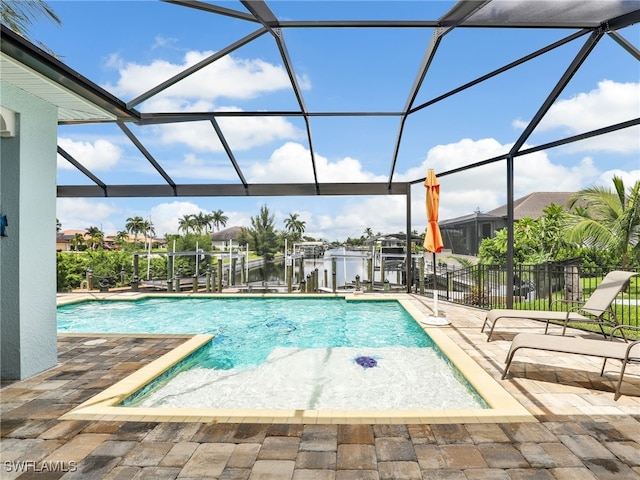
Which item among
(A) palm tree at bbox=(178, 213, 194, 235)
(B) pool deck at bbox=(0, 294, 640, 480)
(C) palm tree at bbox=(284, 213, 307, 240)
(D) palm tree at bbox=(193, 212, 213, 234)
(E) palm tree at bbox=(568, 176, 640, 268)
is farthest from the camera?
(C) palm tree at bbox=(284, 213, 307, 240)

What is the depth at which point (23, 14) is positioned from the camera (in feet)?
11.2

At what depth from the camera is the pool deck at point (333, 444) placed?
2338mm

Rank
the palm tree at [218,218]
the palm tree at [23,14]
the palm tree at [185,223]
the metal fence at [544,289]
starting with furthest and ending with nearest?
the palm tree at [218,218], the palm tree at [185,223], the metal fence at [544,289], the palm tree at [23,14]

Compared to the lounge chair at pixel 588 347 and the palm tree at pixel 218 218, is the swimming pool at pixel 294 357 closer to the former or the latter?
the lounge chair at pixel 588 347

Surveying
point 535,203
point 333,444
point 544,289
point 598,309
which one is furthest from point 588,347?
point 535,203

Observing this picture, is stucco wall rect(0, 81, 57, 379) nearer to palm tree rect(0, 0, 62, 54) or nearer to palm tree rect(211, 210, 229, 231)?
palm tree rect(0, 0, 62, 54)

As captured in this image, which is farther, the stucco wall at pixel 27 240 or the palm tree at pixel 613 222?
the palm tree at pixel 613 222

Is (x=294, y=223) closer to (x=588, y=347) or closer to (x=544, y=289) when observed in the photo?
(x=544, y=289)

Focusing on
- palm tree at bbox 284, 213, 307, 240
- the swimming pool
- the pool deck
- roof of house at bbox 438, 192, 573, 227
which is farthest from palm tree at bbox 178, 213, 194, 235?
the pool deck

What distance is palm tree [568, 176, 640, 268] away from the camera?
1190cm

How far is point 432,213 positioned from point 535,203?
29.8 m

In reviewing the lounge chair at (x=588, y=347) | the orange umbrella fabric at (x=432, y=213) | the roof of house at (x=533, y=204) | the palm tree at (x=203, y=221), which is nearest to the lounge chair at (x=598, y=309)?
the lounge chair at (x=588, y=347)

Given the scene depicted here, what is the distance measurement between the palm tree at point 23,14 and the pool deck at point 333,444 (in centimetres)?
349

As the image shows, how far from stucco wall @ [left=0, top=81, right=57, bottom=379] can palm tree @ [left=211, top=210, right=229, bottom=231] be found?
223 ft
